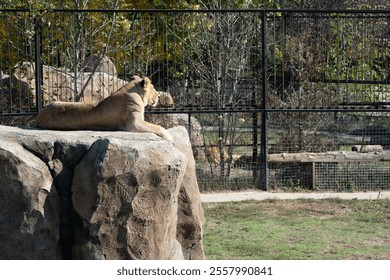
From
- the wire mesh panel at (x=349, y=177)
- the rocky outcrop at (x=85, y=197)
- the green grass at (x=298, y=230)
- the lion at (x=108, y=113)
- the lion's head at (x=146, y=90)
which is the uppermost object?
the lion's head at (x=146, y=90)

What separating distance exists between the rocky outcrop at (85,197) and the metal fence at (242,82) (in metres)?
5.87

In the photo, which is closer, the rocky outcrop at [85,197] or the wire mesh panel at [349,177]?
the rocky outcrop at [85,197]

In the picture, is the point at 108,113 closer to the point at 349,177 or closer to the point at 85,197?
the point at 85,197

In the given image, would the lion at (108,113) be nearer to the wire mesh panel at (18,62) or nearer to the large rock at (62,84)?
the wire mesh panel at (18,62)

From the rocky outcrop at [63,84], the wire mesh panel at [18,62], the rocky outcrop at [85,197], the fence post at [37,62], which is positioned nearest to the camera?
the rocky outcrop at [85,197]

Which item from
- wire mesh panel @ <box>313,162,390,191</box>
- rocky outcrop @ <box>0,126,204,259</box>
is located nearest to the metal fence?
wire mesh panel @ <box>313,162,390,191</box>

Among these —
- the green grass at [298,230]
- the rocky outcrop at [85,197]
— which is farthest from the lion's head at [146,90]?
the green grass at [298,230]

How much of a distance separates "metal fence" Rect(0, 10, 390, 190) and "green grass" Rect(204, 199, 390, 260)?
3.81ft

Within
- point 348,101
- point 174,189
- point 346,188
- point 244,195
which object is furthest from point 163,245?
point 348,101

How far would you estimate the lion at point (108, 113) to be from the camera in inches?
328

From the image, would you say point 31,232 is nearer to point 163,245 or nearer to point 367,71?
point 163,245

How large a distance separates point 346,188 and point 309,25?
2.79 meters

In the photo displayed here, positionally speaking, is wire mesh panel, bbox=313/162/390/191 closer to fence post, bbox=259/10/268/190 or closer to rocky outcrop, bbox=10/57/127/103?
fence post, bbox=259/10/268/190

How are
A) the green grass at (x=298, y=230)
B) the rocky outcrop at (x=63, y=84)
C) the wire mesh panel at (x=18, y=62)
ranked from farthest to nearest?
the rocky outcrop at (x=63, y=84) → the wire mesh panel at (x=18, y=62) → the green grass at (x=298, y=230)
